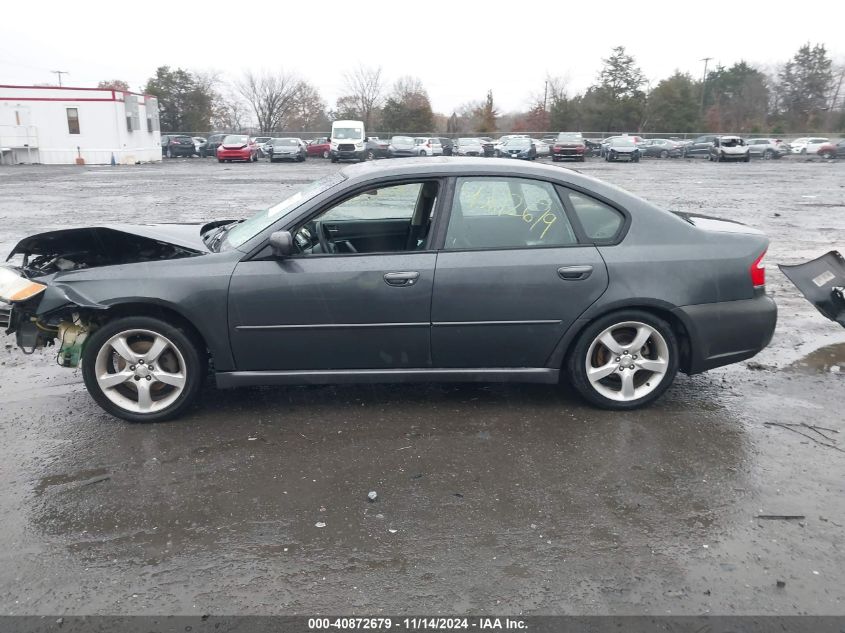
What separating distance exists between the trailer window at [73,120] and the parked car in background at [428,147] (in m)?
19.1

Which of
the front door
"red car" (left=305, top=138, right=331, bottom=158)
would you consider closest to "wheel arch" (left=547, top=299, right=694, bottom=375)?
the front door

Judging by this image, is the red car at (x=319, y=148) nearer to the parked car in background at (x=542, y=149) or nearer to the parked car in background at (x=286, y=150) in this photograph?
the parked car in background at (x=286, y=150)

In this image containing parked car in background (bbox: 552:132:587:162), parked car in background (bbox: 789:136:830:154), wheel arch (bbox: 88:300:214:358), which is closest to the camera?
wheel arch (bbox: 88:300:214:358)

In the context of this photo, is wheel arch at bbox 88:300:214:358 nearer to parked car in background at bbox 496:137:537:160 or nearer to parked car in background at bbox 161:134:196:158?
parked car in background at bbox 496:137:537:160

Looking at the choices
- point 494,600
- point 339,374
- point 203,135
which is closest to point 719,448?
point 494,600

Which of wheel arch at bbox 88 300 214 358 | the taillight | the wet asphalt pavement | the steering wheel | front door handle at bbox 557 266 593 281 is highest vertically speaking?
the steering wheel

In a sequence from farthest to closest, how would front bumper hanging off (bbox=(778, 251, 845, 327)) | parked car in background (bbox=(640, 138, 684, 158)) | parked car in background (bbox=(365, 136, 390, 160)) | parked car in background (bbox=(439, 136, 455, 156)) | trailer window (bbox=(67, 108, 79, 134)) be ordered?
1. parked car in background (bbox=(640, 138, 684, 158))
2. parked car in background (bbox=(439, 136, 455, 156))
3. parked car in background (bbox=(365, 136, 390, 160))
4. trailer window (bbox=(67, 108, 79, 134))
5. front bumper hanging off (bbox=(778, 251, 845, 327))

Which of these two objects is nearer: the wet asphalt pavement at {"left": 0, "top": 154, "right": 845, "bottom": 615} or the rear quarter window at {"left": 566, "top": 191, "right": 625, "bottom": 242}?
the wet asphalt pavement at {"left": 0, "top": 154, "right": 845, "bottom": 615}

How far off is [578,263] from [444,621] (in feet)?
7.85

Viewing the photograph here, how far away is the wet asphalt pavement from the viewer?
285 centimetres

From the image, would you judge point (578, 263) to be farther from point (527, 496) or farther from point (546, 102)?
point (546, 102)

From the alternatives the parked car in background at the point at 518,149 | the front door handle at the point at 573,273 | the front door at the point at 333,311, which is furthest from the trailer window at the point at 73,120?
the front door handle at the point at 573,273

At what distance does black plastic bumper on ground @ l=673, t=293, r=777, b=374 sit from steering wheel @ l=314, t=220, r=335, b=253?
2.32m

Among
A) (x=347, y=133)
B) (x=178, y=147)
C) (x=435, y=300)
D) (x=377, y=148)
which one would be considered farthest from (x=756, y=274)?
(x=178, y=147)
